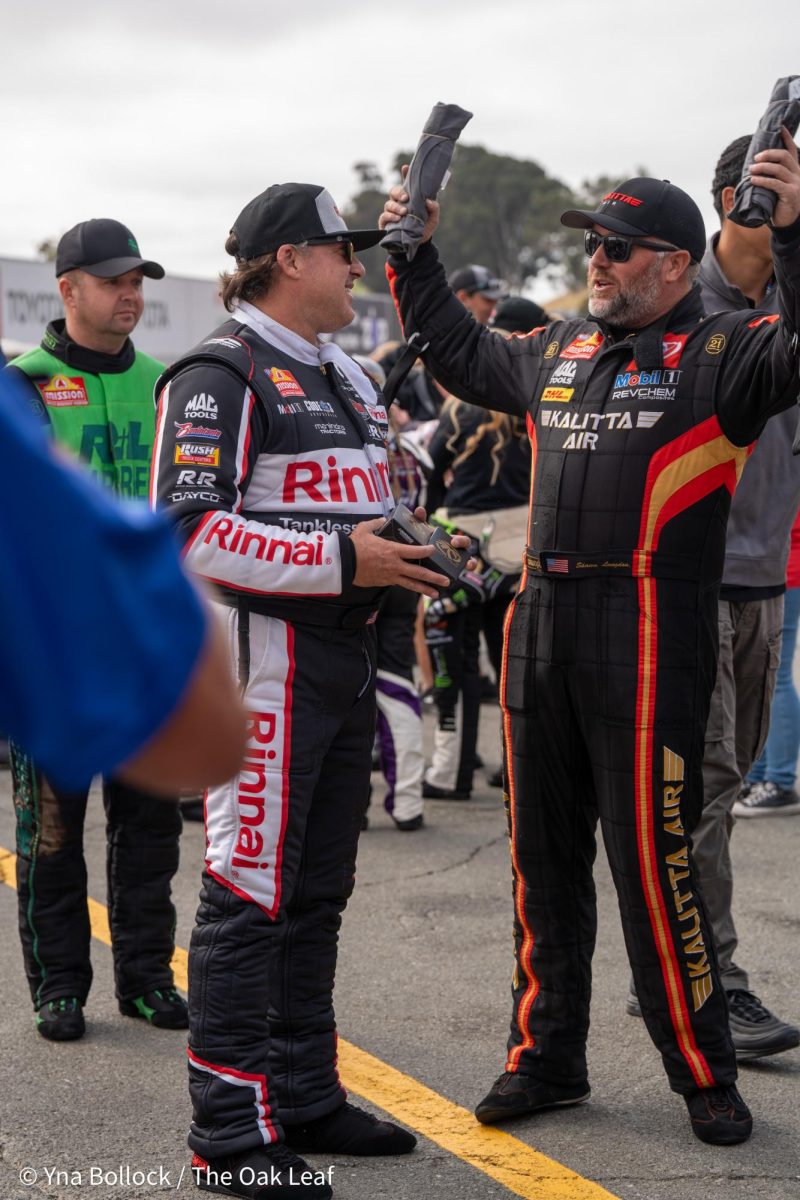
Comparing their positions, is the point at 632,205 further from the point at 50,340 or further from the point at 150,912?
the point at 150,912

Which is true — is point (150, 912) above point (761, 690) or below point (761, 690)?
below

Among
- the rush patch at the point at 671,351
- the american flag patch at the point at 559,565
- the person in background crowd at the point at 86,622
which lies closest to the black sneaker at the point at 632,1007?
the american flag patch at the point at 559,565

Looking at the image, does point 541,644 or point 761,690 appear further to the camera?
point 761,690

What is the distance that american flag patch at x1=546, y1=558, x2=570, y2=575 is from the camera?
11.0 ft

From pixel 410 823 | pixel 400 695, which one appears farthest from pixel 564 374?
pixel 410 823

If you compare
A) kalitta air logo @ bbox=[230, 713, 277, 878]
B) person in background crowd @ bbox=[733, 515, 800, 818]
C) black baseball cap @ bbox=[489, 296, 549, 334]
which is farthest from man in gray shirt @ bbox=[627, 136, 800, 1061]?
black baseball cap @ bbox=[489, 296, 549, 334]

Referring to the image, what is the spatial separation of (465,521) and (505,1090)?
137 inches

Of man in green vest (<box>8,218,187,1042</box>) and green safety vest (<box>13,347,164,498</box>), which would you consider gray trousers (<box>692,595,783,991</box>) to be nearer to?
man in green vest (<box>8,218,187,1042</box>)

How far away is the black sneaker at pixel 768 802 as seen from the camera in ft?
20.8

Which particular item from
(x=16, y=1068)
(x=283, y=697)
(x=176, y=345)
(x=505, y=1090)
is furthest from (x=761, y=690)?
(x=176, y=345)

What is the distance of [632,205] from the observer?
3.41m

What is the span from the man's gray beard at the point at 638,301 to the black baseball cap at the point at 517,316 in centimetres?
324

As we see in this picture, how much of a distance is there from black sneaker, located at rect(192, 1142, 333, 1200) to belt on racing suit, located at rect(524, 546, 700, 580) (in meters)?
1.46

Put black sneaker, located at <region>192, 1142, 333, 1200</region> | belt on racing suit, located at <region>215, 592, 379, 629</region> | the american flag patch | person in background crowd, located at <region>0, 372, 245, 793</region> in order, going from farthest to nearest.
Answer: the american flag patch < belt on racing suit, located at <region>215, 592, 379, 629</region> < black sneaker, located at <region>192, 1142, 333, 1200</region> < person in background crowd, located at <region>0, 372, 245, 793</region>
